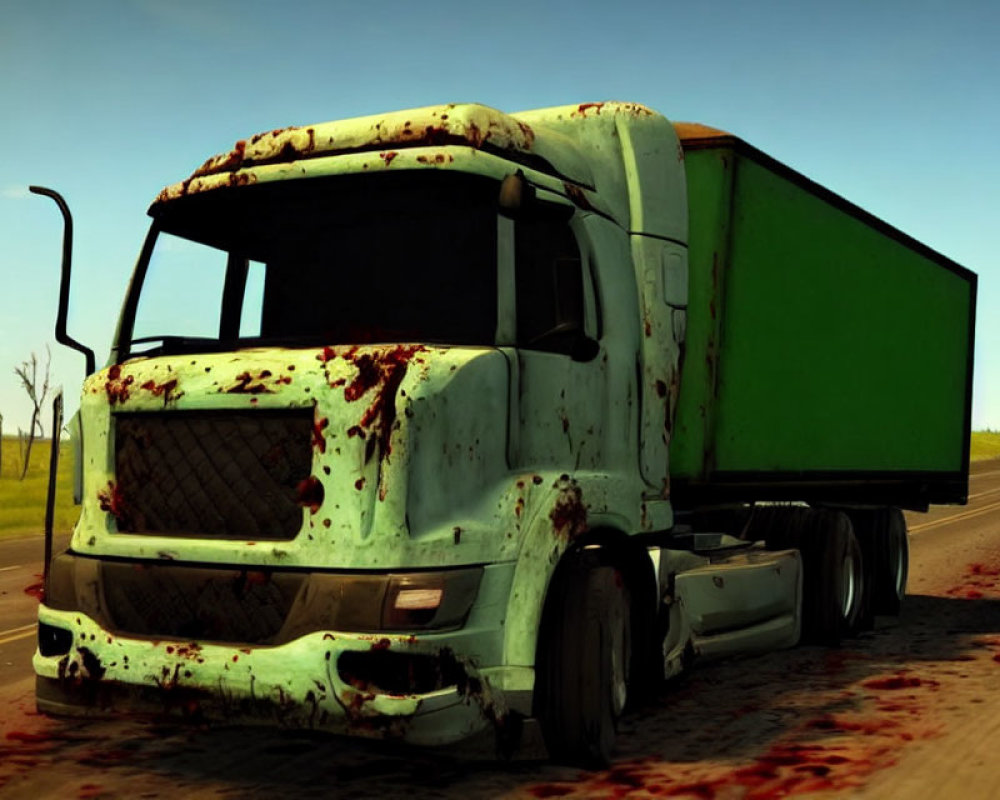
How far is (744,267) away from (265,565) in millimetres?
4286

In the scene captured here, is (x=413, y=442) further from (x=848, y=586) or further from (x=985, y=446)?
(x=985, y=446)

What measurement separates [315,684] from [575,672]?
1406 mm

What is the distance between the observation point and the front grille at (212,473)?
560 centimetres

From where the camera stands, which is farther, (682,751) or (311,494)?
(682,751)

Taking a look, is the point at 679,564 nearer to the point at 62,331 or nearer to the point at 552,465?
the point at 552,465

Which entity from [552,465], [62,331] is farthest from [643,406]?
[62,331]

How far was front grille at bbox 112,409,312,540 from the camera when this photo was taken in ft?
18.4

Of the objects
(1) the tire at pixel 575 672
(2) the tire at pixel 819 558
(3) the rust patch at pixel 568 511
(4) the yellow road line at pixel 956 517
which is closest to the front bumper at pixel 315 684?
(1) the tire at pixel 575 672

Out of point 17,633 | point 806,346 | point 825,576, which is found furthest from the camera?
point 17,633

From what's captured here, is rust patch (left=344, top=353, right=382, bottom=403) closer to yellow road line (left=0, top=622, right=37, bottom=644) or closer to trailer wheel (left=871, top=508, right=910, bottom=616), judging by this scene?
yellow road line (left=0, top=622, right=37, bottom=644)

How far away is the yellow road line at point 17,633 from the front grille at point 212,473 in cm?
554

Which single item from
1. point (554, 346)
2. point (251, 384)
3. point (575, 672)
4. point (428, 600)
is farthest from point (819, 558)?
point (251, 384)

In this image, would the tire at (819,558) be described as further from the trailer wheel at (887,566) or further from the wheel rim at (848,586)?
the trailer wheel at (887,566)

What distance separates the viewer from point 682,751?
6789 mm
